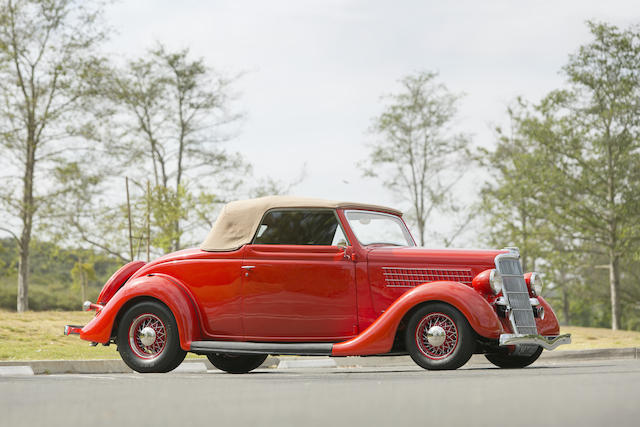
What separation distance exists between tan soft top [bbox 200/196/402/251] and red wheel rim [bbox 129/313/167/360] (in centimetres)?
105

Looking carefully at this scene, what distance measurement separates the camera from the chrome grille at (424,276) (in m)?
8.85

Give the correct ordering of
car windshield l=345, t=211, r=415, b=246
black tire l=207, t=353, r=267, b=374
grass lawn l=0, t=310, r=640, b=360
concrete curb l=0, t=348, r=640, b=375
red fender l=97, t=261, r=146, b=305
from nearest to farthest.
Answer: car windshield l=345, t=211, r=415, b=246
red fender l=97, t=261, r=146, b=305
black tire l=207, t=353, r=267, b=374
concrete curb l=0, t=348, r=640, b=375
grass lawn l=0, t=310, r=640, b=360

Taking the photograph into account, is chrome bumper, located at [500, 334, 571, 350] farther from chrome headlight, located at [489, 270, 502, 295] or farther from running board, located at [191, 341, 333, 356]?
running board, located at [191, 341, 333, 356]

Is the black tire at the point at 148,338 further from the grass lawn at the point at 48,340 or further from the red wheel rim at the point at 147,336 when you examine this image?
the grass lawn at the point at 48,340

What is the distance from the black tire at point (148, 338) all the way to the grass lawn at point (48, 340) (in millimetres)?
2352

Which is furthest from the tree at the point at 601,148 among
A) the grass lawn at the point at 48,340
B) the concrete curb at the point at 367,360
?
the concrete curb at the point at 367,360

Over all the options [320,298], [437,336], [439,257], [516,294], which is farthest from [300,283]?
[516,294]

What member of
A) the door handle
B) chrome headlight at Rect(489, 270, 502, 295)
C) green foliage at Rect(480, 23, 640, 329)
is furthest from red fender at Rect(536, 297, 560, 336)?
green foliage at Rect(480, 23, 640, 329)

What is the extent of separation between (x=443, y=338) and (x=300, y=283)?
177 cm

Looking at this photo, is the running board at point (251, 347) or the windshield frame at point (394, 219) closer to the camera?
the running board at point (251, 347)

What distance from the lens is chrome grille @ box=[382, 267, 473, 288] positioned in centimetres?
885

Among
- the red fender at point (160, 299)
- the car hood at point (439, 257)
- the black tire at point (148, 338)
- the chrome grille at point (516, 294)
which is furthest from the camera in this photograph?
the black tire at point (148, 338)

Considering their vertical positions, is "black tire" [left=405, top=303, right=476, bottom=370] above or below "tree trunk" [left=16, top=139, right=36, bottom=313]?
below

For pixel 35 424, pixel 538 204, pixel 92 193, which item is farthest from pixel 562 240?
pixel 35 424
